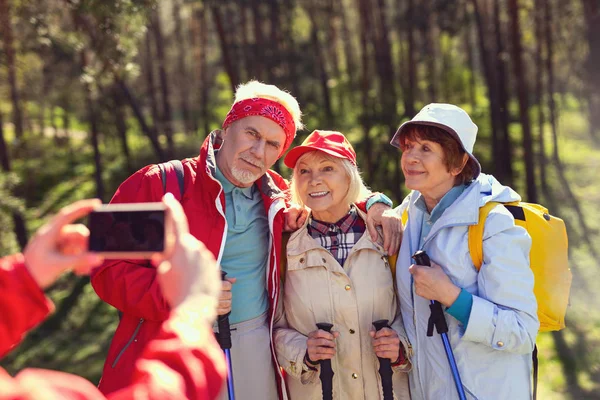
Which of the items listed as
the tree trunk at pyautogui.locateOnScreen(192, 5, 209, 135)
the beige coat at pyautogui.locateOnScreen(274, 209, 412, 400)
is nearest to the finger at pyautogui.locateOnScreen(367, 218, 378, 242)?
the beige coat at pyautogui.locateOnScreen(274, 209, 412, 400)

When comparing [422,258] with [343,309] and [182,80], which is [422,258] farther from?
[182,80]

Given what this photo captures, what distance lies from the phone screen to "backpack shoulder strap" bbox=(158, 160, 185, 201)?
1491mm

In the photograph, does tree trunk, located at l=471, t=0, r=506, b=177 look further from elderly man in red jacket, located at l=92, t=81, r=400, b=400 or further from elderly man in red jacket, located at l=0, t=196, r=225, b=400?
elderly man in red jacket, located at l=0, t=196, r=225, b=400

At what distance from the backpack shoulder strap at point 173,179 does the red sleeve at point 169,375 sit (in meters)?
1.79

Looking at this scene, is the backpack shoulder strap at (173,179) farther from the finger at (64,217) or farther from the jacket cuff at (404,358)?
the finger at (64,217)

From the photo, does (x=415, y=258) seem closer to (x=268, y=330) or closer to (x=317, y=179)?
(x=317, y=179)

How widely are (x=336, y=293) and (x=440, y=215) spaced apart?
2.32 ft

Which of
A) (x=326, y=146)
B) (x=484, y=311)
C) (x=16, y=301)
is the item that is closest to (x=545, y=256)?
(x=484, y=311)

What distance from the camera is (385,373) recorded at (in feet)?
10.1

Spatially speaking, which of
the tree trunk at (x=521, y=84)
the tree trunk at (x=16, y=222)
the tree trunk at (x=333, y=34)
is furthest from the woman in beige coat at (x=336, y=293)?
the tree trunk at (x=333, y=34)

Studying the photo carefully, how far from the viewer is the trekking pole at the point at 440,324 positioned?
2896 mm

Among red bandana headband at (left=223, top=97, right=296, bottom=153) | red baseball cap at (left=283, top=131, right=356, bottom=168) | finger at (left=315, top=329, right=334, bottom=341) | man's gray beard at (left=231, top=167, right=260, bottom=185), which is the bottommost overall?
finger at (left=315, top=329, right=334, bottom=341)

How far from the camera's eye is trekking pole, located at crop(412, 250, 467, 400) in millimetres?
2896

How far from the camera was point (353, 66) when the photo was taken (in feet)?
91.6
